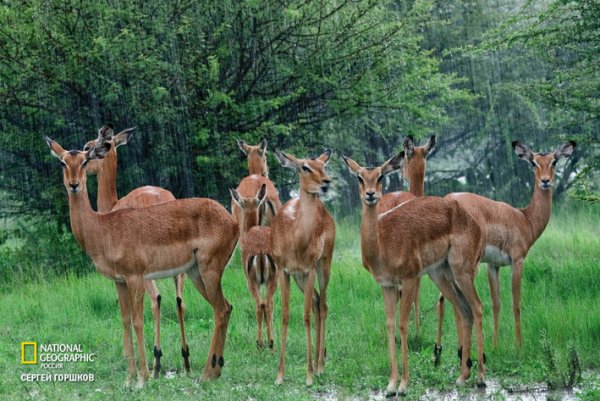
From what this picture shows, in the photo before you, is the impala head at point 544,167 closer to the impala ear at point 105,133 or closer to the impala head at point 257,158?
the impala head at point 257,158

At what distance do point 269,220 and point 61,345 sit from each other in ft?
9.01

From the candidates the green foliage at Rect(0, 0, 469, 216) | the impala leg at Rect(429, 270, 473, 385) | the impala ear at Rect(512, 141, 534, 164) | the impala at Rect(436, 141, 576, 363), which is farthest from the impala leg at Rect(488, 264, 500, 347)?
the green foliage at Rect(0, 0, 469, 216)

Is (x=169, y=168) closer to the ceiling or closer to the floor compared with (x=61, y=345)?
closer to the ceiling

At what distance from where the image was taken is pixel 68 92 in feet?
48.1

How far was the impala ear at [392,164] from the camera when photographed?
7199 mm

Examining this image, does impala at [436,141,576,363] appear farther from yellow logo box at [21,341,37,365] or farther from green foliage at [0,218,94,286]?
green foliage at [0,218,94,286]

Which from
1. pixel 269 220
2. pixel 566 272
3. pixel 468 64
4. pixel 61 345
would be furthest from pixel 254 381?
pixel 468 64

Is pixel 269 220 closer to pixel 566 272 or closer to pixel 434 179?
pixel 566 272

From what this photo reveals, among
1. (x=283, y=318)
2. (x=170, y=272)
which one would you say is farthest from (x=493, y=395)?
Answer: (x=170, y=272)

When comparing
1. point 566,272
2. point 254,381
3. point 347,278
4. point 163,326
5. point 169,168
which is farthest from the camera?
point 169,168

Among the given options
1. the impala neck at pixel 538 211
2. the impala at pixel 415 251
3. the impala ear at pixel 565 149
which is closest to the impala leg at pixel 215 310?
the impala at pixel 415 251

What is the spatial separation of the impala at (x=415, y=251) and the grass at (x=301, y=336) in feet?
1.44

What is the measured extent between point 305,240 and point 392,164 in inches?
36.1

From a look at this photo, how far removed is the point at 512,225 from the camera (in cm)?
891
